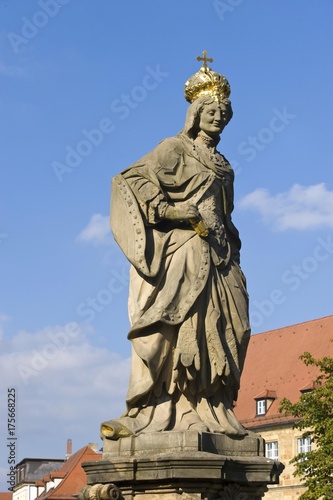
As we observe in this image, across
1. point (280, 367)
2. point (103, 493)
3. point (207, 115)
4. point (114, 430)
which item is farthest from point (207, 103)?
point (280, 367)

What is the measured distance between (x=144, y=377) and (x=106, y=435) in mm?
540

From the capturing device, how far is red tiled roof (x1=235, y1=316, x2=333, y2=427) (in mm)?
55688

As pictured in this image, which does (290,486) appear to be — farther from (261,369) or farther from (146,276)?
(146,276)

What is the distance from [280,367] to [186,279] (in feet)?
163

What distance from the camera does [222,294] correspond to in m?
9.36

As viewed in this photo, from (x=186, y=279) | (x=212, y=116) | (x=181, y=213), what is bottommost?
(x=186, y=279)

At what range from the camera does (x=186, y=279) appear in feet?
30.1

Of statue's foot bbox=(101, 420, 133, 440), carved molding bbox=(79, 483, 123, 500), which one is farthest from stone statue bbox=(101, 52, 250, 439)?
carved molding bbox=(79, 483, 123, 500)

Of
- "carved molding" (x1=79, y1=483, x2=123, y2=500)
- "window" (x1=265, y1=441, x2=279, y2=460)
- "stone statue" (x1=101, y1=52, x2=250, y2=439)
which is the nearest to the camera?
"carved molding" (x1=79, y1=483, x2=123, y2=500)

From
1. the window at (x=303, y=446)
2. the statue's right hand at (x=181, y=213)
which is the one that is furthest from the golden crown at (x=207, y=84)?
the window at (x=303, y=446)

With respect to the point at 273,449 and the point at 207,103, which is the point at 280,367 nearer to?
the point at 273,449

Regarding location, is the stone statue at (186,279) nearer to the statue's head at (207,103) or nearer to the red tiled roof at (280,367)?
the statue's head at (207,103)

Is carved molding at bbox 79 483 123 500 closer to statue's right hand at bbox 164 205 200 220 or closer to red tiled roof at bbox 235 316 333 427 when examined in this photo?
statue's right hand at bbox 164 205 200 220

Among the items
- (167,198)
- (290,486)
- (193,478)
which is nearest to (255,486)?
(193,478)
